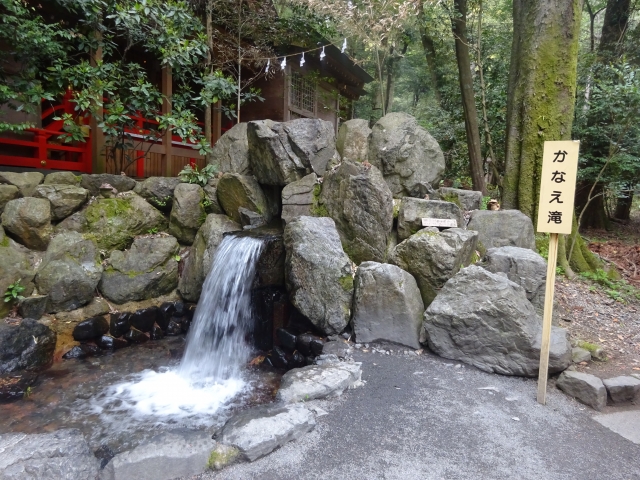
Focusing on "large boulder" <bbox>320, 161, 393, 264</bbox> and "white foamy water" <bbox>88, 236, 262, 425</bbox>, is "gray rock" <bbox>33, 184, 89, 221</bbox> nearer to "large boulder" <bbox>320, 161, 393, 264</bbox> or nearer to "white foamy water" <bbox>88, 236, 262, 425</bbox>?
"white foamy water" <bbox>88, 236, 262, 425</bbox>

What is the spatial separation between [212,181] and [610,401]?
21.0 ft

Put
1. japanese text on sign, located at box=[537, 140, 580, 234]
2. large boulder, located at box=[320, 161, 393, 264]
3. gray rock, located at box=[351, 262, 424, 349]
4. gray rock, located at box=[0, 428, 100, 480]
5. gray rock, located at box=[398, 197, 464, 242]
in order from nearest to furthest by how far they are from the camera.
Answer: gray rock, located at box=[0, 428, 100, 480] → japanese text on sign, located at box=[537, 140, 580, 234] → gray rock, located at box=[351, 262, 424, 349] → large boulder, located at box=[320, 161, 393, 264] → gray rock, located at box=[398, 197, 464, 242]

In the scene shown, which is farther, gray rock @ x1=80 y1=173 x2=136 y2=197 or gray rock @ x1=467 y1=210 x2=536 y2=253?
gray rock @ x1=80 y1=173 x2=136 y2=197

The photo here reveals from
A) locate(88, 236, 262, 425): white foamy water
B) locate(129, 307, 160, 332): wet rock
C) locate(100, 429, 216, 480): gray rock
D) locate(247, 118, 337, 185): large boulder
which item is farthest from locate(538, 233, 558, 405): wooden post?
locate(129, 307, 160, 332): wet rock

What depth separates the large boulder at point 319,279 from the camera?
4.84m

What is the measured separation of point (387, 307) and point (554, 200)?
2.06 meters

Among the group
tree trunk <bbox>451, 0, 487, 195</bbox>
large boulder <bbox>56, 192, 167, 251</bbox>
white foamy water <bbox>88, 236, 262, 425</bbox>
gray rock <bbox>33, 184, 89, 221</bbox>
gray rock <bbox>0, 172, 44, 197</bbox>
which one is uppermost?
tree trunk <bbox>451, 0, 487, 195</bbox>

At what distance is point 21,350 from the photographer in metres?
4.81

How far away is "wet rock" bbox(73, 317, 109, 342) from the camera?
552 centimetres

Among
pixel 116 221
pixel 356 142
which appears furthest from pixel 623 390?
pixel 116 221

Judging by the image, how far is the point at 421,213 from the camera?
18.4 feet

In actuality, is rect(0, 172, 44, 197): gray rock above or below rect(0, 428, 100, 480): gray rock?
above

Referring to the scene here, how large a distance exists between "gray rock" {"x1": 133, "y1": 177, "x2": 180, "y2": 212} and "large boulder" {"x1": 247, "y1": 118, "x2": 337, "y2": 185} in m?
1.73

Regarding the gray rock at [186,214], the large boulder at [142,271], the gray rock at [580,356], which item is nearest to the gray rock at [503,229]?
the gray rock at [580,356]
